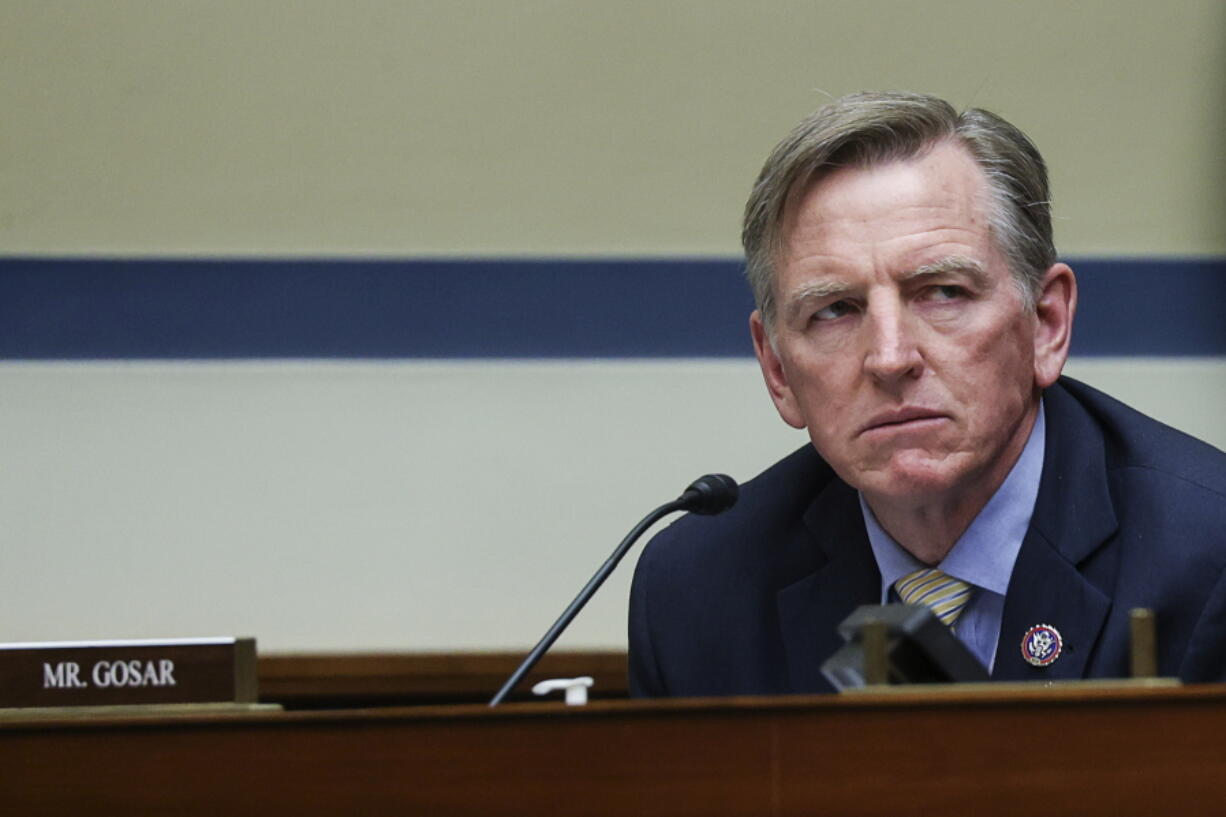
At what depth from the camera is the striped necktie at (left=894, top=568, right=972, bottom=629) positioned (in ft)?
7.43

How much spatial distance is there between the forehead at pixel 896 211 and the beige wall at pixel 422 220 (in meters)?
1.13

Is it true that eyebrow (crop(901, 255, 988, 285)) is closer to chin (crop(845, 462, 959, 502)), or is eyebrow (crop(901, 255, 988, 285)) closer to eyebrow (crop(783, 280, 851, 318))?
eyebrow (crop(783, 280, 851, 318))

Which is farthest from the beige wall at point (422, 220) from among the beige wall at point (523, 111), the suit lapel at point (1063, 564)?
the suit lapel at point (1063, 564)

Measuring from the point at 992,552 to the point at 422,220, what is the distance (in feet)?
5.30

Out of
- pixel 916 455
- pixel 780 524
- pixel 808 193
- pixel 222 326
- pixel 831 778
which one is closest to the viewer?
pixel 831 778

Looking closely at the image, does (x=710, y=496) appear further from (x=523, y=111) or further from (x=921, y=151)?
(x=523, y=111)

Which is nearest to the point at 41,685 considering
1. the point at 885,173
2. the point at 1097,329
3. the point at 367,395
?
the point at 885,173

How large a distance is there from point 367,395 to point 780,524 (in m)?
1.22

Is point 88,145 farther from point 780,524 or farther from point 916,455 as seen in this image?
point 916,455

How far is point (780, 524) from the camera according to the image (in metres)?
2.53

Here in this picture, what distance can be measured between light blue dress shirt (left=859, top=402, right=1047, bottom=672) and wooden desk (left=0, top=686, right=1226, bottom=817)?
910 mm

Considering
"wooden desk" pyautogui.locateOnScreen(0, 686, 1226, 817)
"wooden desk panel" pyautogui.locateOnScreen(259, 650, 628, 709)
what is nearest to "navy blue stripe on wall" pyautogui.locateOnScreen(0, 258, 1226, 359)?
"wooden desk panel" pyautogui.locateOnScreen(259, 650, 628, 709)

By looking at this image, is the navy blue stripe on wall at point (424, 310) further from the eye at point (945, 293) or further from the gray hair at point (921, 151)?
the eye at point (945, 293)

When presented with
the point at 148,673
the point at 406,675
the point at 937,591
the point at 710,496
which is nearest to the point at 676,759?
the point at 148,673
